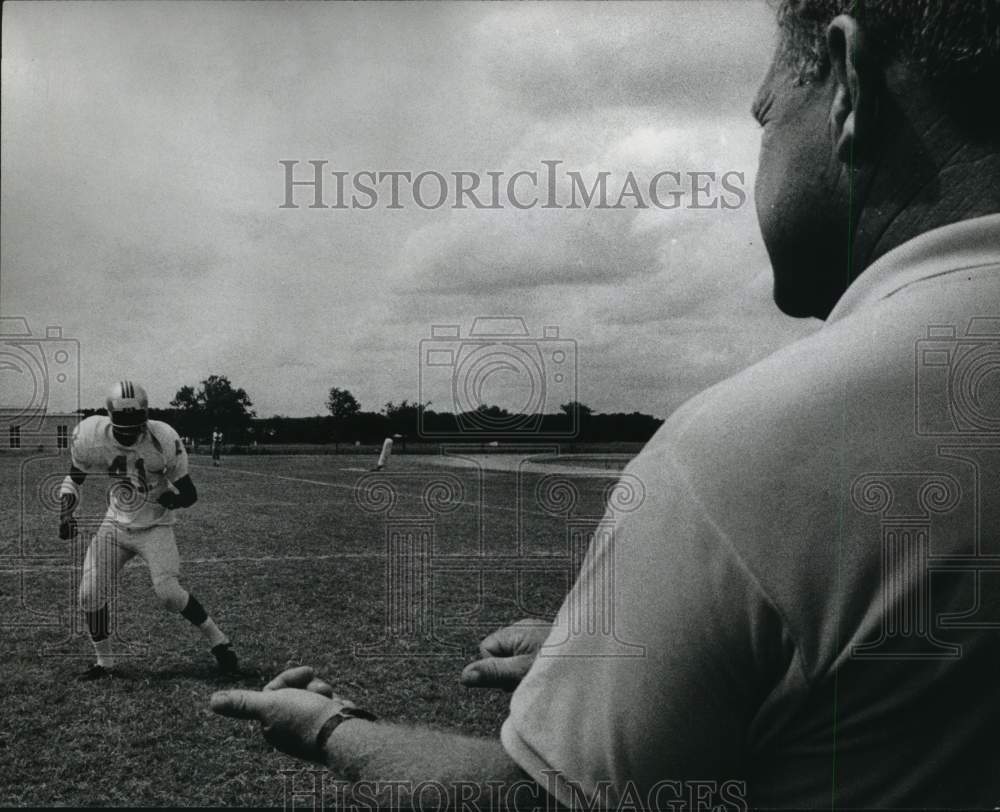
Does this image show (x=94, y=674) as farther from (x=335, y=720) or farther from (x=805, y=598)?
(x=805, y=598)

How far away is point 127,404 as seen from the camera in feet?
6.14

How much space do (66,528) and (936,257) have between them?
2074mm

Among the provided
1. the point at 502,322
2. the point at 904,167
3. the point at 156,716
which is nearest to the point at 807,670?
the point at 904,167

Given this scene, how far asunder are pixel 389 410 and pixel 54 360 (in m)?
0.60

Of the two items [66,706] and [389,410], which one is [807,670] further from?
[66,706]

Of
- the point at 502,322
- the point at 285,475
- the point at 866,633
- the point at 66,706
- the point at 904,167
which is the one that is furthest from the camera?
the point at 285,475

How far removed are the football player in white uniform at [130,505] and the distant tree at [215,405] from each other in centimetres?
10

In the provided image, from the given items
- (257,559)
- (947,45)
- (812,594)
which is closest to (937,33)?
(947,45)

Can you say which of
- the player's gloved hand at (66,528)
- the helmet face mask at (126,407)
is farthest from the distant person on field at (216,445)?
the player's gloved hand at (66,528)

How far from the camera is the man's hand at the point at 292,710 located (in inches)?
20.6

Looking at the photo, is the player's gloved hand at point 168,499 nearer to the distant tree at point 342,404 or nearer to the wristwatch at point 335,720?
the distant tree at point 342,404

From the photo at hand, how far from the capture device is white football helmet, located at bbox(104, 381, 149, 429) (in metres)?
1.82

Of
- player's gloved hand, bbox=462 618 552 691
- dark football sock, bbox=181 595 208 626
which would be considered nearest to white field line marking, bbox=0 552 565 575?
dark football sock, bbox=181 595 208 626

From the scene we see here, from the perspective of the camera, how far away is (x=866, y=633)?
1.18ft
